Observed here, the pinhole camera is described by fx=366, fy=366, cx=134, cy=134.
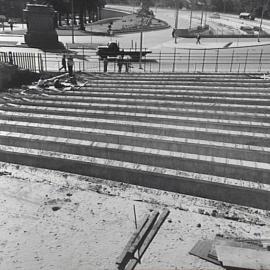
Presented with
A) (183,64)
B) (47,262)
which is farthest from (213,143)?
(183,64)

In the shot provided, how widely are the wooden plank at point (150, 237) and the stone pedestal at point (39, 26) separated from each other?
3047cm

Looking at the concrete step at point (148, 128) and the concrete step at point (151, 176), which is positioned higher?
the concrete step at point (148, 128)

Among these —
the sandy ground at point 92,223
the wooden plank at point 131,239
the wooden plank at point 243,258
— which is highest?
the wooden plank at point 243,258

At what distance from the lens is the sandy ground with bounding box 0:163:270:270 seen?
8.63 meters

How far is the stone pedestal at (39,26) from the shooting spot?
36.5 m

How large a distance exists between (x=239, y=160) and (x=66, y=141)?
6092mm

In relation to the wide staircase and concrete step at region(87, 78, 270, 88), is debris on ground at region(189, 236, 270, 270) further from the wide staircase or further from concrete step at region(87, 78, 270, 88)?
concrete step at region(87, 78, 270, 88)

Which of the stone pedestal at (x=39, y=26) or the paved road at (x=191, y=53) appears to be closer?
the paved road at (x=191, y=53)

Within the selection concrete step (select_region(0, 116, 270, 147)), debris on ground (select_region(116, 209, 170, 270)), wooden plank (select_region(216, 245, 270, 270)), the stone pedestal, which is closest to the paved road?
the stone pedestal

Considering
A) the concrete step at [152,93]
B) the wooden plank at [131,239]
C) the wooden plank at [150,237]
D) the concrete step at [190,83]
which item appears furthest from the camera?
the concrete step at [190,83]

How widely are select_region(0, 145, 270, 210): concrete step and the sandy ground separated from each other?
293 mm

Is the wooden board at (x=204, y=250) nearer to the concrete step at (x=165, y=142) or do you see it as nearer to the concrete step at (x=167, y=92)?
the concrete step at (x=165, y=142)

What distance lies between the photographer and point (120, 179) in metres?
11.9

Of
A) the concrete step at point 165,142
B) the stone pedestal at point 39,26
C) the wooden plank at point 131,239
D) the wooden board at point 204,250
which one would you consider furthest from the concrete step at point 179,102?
the stone pedestal at point 39,26
